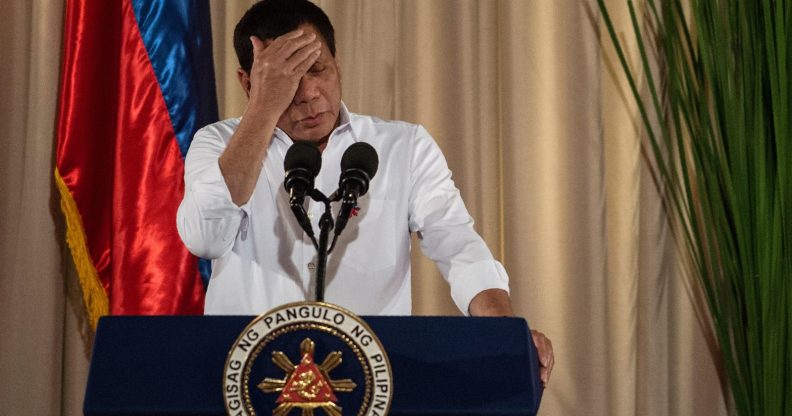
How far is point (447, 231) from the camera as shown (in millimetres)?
1795

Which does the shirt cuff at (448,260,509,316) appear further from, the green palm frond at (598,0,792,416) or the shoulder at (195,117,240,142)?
the green palm frond at (598,0,792,416)

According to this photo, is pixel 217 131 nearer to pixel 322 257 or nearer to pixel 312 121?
pixel 312 121

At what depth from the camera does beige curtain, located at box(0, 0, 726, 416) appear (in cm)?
280

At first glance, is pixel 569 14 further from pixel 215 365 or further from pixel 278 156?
pixel 215 365

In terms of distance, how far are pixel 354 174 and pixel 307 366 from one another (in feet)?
1.00

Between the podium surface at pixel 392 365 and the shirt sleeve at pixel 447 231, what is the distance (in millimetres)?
600

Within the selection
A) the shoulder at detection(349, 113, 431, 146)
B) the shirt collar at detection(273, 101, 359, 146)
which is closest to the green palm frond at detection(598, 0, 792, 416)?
the shoulder at detection(349, 113, 431, 146)

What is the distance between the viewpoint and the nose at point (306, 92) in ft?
6.08

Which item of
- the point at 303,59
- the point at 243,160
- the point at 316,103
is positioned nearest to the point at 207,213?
the point at 243,160

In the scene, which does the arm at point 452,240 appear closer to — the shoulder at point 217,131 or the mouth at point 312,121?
the mouth at point 312,121

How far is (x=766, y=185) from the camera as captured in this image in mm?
2547

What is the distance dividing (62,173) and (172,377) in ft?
5.90

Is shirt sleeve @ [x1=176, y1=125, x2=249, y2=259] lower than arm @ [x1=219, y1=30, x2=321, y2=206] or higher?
lower

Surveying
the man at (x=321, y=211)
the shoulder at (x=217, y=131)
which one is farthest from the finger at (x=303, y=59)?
the shoulder at (x=217, y=131)
